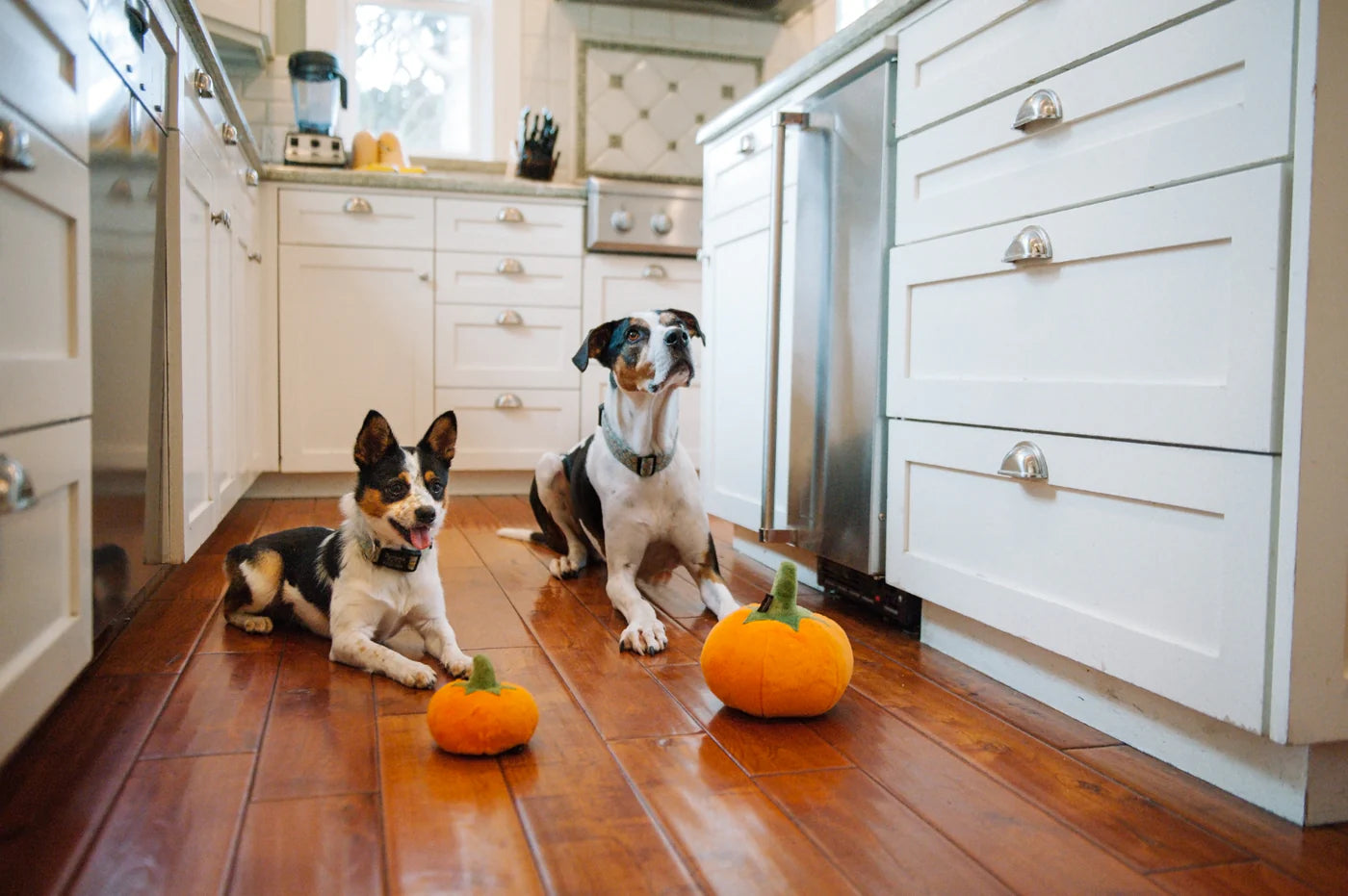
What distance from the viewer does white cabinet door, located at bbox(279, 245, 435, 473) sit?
14.2ft

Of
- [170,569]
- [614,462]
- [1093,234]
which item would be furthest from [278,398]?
[1093,234]

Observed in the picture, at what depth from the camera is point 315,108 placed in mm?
4523

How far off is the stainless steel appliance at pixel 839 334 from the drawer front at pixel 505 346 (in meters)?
2.11

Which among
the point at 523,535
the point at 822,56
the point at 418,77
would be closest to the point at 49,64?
the point at 822,56

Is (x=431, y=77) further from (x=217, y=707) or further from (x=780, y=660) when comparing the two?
(x=780, y=660)

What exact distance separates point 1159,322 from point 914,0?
95cm

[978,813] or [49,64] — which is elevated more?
[49,64]

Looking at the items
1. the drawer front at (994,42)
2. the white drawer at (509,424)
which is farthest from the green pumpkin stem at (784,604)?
the white drawer at (509,424)

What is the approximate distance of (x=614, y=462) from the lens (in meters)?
2.53

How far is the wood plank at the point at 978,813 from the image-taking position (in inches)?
45.6

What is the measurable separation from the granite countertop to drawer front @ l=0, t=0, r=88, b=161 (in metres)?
1.49

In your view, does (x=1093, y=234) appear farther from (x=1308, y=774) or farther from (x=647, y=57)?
(x=647, y=57)

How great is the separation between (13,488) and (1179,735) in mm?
1514

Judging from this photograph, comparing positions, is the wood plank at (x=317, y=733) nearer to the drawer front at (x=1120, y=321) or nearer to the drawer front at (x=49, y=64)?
the drawer front at (x=49, y=64)
